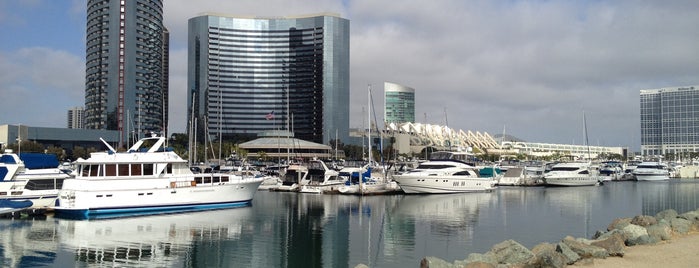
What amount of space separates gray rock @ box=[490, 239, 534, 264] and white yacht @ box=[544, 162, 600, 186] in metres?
68.8

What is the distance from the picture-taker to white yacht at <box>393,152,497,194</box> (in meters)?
64.4

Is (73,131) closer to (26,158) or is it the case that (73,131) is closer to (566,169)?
(26,158)

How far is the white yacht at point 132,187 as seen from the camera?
138 feet

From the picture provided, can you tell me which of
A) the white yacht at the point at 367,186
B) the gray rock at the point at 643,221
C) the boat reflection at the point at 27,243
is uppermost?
the gray rock at the point at 643,221

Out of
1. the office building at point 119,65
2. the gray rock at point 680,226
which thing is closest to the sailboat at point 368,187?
the gray rock at point 680,226

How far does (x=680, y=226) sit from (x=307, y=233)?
66.8 ft

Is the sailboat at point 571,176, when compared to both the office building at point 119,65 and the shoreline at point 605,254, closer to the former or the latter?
the shoreline at point 605,254

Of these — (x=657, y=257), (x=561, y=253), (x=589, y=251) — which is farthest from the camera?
(x=589, y=251)

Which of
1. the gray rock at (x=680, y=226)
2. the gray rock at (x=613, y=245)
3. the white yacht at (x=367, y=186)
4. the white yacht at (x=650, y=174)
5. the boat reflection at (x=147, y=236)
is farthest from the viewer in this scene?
the white yacht at (x=650, y=174)

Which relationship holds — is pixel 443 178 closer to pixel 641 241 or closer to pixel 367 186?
pixel 367 186

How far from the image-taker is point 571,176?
282ft

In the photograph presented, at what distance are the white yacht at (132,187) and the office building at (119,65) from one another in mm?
111408

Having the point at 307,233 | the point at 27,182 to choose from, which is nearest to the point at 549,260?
the point at 307,233

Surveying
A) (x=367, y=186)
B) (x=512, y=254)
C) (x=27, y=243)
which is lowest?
(x=27, y=243)
